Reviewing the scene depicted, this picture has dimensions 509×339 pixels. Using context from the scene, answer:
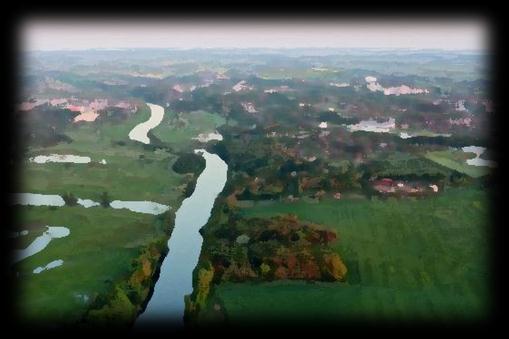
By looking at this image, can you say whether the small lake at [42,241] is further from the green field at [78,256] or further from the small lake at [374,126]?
the small lake at [374,126]

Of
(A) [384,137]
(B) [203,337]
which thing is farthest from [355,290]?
(A) [384,137]

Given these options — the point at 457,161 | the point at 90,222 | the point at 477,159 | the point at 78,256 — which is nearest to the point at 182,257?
the point at 78,256

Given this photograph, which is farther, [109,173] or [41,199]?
[109,173]

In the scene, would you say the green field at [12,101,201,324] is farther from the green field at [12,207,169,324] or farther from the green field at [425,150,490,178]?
the green field at [425,150,490,178]

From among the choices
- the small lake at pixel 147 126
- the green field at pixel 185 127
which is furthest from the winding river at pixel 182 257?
the small lake at pixel 147 126

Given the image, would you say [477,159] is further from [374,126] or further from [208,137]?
[208,137]

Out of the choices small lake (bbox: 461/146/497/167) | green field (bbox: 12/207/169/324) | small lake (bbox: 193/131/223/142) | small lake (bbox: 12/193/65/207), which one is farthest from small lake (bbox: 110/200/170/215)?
small lake (bbox: 461/146/497/167)
